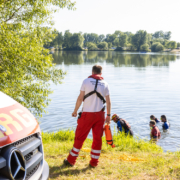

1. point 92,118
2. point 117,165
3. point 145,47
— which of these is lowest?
point 117,165

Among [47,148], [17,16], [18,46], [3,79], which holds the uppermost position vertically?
[17,16]

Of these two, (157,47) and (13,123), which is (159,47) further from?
(13,123)

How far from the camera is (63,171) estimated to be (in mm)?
4566

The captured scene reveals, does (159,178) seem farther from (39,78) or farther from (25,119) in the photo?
(39,78)

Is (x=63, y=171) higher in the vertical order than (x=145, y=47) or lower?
lower

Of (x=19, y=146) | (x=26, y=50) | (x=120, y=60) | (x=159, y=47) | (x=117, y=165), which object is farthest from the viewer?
(x=159, y=47)

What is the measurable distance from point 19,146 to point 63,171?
2.27 metres

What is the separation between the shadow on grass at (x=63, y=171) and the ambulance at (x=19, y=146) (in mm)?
1395

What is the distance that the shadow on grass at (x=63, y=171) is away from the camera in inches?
175

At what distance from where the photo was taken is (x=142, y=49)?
5906 inches

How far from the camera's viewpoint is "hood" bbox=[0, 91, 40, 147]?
236 centimetres

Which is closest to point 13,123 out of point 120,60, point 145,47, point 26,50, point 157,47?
point 26,50

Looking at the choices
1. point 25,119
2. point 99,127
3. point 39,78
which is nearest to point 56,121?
point 39,78

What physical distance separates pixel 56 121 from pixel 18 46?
6.28m
